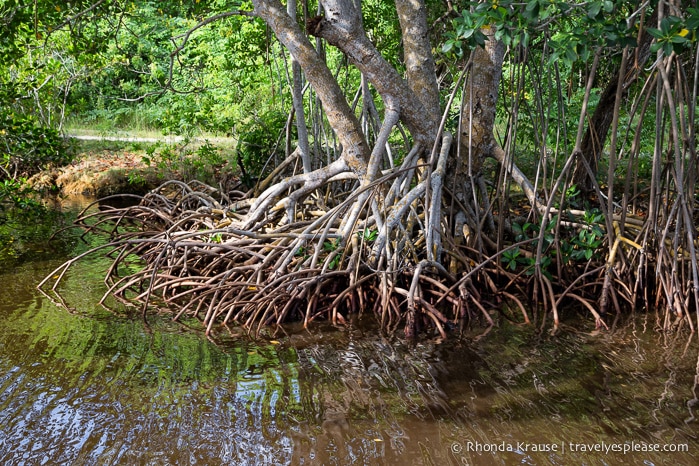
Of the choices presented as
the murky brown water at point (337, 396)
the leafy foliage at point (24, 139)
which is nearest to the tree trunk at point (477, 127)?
the murky brown water at point (337, 396)

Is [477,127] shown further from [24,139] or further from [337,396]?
[24,139]

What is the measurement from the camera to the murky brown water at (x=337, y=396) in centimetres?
312

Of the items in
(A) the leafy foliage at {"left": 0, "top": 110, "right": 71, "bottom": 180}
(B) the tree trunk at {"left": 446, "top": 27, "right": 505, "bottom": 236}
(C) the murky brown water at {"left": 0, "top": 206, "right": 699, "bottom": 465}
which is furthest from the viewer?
(A) the leafy foliage at {"left": 0, "top": 110, "right": 71, "bottom": 180}

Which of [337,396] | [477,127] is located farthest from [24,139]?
[337,396]

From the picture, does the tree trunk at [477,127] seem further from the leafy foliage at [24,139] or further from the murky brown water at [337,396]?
the leafy foliage at [24,139]

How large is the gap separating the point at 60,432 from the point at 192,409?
0.63 metres

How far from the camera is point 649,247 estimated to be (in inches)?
196

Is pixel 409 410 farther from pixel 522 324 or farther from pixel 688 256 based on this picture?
pixel 688 256

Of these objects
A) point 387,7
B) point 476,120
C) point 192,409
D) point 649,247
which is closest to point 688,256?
point 649,247

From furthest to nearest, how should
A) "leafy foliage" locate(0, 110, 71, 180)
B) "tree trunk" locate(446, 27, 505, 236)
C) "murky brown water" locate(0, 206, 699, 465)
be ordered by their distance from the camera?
1. "leafy foliage" locate(0, 110, 71, 180)
2. "tree trunk" locate(446, 27, 505, 236)
3. "murky brown water" locate(0, 206, 699, 465)

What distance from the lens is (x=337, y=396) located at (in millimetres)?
3680

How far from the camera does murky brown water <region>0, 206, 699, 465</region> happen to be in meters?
3.12

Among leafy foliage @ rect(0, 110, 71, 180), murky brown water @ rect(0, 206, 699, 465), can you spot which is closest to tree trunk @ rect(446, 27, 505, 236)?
murky brown water @ rect(0, 206, 699, 465)

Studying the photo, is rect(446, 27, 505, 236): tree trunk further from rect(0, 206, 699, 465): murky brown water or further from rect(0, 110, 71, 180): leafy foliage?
rect(0, 110, 71, 180): leafy foliage
